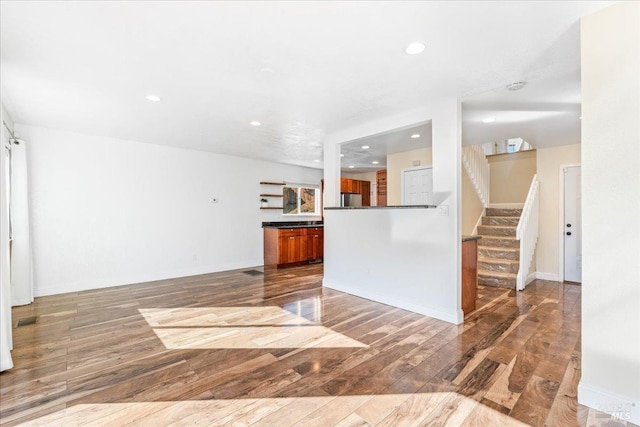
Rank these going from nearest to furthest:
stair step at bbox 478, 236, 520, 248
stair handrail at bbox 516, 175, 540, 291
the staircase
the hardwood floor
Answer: the hardwood floor < stair handrail at bbox 516, 175, 540, 291 < the staircase < stair step at bbox 478, 236, 520, 248

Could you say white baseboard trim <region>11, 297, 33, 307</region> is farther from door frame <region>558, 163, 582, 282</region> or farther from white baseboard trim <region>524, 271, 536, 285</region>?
door frame <region>558, 163, 582, 282</region>

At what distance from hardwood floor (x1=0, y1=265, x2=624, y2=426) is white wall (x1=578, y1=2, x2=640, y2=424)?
274 millimetres

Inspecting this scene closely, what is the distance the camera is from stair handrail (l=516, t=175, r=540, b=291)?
471 cm

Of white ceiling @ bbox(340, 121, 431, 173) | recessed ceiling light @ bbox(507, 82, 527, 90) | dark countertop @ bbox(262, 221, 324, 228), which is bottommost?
dark countertop @ bbox(262, 221, 324, 228)

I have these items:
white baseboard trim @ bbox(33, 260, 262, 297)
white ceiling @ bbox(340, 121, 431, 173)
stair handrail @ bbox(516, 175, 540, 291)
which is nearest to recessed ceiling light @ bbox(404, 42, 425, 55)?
white ceiling @ bbox(340, 121, 431, 173)

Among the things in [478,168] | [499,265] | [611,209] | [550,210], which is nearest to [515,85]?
[611,209]

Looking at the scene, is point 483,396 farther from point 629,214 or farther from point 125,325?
point 125,325

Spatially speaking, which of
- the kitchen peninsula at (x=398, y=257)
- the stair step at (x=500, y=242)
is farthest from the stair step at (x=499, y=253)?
the kitchen peninsula at (x=398, y=257)

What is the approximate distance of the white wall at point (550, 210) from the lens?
5.33 metres

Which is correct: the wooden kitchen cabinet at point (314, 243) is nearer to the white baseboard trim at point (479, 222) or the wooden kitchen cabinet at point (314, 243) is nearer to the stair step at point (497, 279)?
the white baseboard trim at point (479, 222)

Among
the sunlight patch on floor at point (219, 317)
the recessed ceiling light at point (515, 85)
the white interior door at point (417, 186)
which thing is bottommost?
the sunlight patch on floor at point (219, 317)

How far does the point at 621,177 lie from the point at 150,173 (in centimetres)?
602

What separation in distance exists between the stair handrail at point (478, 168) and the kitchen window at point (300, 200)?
12.4 ft

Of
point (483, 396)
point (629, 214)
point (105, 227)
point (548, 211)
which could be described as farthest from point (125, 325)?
point (548, 211)
